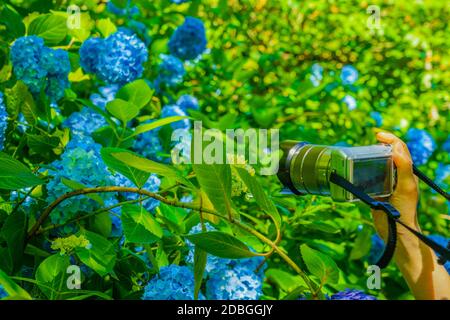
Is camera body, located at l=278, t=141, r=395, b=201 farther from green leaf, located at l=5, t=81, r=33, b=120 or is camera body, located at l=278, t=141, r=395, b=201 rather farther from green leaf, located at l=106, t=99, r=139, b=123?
green leaf, located at l=5, t=81, r=33, b=120

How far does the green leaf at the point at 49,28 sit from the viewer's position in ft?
5.02

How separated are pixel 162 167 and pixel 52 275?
228 mm

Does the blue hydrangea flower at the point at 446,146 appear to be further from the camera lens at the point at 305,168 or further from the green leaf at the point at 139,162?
the green leaf at the point at 139,162

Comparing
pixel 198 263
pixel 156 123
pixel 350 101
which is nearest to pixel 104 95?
pixel 156 123

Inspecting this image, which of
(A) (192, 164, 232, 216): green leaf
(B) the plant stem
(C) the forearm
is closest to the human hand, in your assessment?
(C) the forearm

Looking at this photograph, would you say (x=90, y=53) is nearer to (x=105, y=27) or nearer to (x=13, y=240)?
(x=105, y=27)

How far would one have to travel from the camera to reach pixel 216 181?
96 cm

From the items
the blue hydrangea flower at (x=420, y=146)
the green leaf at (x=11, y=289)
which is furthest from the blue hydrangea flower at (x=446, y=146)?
the green leaf at (x=11, y=289)

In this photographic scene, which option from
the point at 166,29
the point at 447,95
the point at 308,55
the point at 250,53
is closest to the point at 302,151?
the point at 166,29

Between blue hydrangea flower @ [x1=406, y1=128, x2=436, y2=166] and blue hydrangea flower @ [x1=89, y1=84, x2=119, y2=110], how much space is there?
1.05m

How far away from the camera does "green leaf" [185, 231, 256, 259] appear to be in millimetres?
953

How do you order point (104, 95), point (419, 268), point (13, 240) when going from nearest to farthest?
point (13, 240) → point (419, 268) → point (104, 95)
